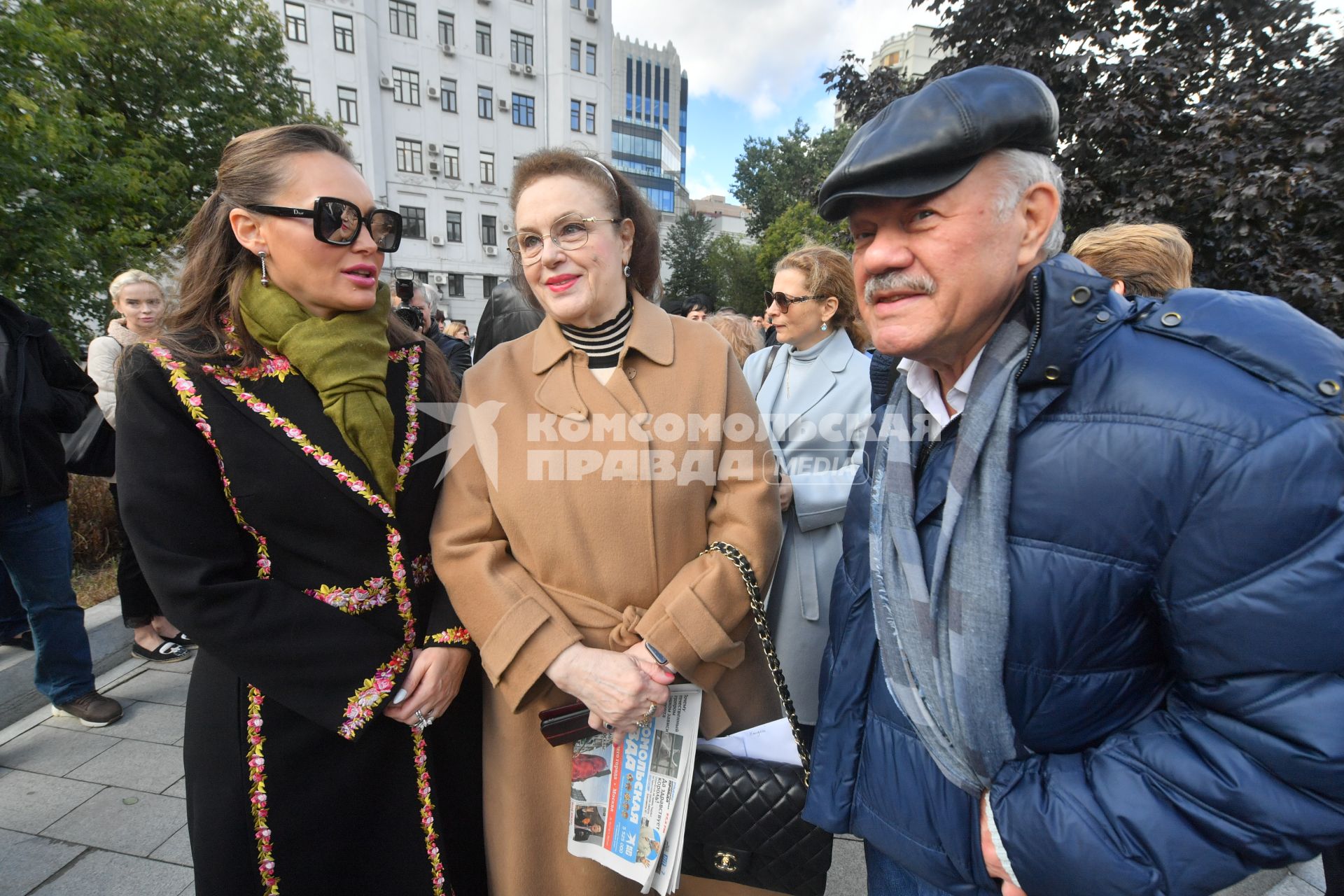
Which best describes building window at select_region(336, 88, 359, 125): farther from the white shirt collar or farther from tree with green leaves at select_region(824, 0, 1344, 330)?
the white shirt collar

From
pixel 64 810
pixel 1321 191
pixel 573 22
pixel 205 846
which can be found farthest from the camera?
pixel 573 22

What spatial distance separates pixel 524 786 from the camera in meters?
1.70

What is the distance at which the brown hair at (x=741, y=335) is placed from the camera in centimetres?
389

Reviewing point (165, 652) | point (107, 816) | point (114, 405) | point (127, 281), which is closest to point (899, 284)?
point (107, 816)

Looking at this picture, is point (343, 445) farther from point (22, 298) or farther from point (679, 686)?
point (22, 298)

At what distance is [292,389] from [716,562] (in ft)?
3.68

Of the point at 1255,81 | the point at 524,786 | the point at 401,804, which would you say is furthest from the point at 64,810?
the point at 1255,81

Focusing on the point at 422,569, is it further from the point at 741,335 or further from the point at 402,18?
the point at 402,18

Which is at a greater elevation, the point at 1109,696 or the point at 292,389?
the point at 292,389

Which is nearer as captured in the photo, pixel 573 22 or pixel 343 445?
pixel 343 445

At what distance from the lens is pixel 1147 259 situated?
2.43 metres

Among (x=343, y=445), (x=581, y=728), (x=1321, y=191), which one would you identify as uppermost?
(x=1321, y=191)

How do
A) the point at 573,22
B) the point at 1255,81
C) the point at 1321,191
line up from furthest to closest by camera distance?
the point at 573,22, the point at 1255,81, the point at 1321,191

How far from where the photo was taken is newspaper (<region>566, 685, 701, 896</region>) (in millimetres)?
1571
